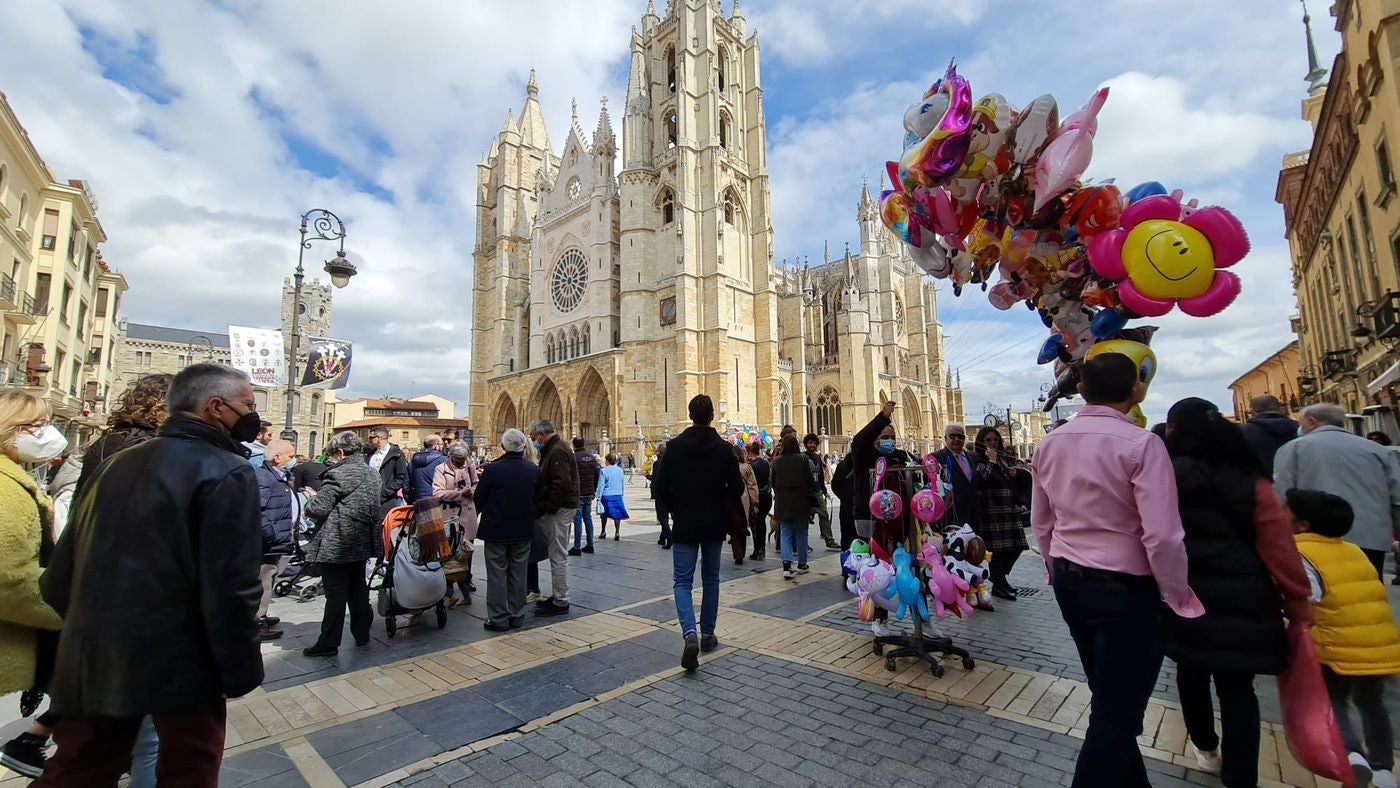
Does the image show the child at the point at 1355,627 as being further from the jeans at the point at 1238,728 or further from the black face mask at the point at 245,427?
the black face mask at the point at 245,427

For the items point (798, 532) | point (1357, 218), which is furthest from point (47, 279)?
point (1357, 218)

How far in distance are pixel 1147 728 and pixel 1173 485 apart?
1822 millimetres

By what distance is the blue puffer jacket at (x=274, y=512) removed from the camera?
496 cm

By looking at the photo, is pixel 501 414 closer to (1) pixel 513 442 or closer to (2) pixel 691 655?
(1) pixel 513 442

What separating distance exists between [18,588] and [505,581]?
3399 millimetres

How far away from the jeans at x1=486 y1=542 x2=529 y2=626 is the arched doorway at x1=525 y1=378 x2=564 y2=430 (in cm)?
3044

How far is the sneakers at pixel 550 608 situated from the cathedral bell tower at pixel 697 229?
22.2 metres

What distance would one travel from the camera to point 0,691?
2.13 metres

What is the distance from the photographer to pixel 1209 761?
263 cm

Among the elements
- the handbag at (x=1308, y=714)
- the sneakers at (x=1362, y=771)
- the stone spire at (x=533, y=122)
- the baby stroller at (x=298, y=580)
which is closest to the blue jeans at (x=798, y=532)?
the sneakers at (x=1362, y=771)

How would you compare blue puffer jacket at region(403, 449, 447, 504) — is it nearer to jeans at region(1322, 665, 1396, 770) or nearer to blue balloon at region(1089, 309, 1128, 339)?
blue balloon at region(1089, 309, 1128, 339)

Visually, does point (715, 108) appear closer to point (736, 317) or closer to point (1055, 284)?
point (736, 317)

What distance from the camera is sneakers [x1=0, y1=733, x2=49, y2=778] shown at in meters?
2.49

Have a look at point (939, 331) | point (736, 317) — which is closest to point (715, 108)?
point (736, 317)
